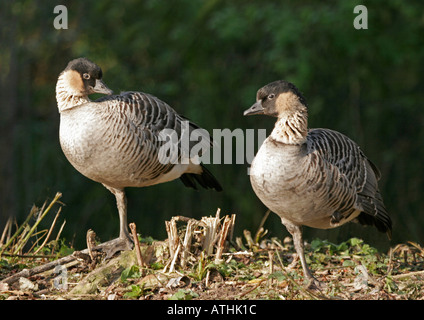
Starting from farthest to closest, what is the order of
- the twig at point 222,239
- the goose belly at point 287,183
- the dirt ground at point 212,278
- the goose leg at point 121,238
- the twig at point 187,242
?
the goose leg at point 121,238
the twig at point 222,239
the twig at point 187,242
the goose belly at point 287,183
the dirt ground at point 212,278

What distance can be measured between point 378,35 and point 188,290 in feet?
24.5

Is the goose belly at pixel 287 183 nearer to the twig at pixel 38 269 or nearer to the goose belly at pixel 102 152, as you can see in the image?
the goose belly at pixel 102 152

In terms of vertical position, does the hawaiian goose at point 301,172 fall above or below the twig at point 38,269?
above

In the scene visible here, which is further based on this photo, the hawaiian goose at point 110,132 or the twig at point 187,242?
the hawaiian goose at point 110,132

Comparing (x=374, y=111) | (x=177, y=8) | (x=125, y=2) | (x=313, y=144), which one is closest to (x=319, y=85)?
(x=374, y=111)

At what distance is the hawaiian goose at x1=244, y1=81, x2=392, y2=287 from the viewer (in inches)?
183

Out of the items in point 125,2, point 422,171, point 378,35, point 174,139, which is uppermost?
point 125,2

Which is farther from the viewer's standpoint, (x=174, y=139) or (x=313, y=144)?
(x=174, y=139)

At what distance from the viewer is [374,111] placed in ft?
33.3

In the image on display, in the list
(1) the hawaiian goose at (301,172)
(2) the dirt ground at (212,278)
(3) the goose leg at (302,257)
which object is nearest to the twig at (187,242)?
(2) the dirt ground at (212,278)

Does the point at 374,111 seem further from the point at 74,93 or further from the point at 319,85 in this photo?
the point at 74,93

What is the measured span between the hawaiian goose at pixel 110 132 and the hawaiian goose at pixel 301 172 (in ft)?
4.30

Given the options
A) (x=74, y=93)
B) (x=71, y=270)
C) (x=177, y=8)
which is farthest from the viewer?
(x=177, y=8)

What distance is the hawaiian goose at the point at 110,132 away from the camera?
17.9 feet
